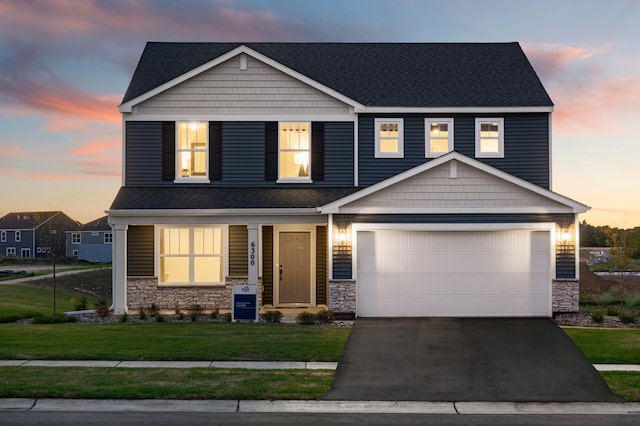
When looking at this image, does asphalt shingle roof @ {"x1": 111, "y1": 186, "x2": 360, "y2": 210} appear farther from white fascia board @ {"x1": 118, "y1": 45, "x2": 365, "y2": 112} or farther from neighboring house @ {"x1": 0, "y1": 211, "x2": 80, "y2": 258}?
neighboring house @ {"x1": 0, "y1": 211, "x2": 80, "y2": 258}

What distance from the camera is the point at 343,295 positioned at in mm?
18172

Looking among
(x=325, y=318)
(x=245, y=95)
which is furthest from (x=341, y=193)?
(x=325, y=318)

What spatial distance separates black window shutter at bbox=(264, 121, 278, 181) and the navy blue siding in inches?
109

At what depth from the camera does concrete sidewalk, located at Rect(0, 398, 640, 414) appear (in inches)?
393

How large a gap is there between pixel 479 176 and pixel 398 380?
814cm

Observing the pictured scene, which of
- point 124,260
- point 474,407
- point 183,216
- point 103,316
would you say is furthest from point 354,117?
point 474,407

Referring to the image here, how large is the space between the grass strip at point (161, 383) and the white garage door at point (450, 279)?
651 centimetres

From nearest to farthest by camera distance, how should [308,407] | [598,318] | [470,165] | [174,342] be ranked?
1. [308,407]
2. [174,342]
3. [598,318]
4. [470,165]

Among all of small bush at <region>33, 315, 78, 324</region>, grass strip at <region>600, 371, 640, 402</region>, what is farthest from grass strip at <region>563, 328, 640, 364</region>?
small bush at <region>33, 315, 78, 324</region>

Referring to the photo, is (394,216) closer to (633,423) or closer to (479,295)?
(479,295)

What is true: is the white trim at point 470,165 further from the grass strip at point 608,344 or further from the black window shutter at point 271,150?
the grass strip at point 608,344

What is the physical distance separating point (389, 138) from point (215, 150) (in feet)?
18.8

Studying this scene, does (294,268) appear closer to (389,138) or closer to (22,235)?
(389,138)

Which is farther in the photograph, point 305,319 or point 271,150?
point 271,150
